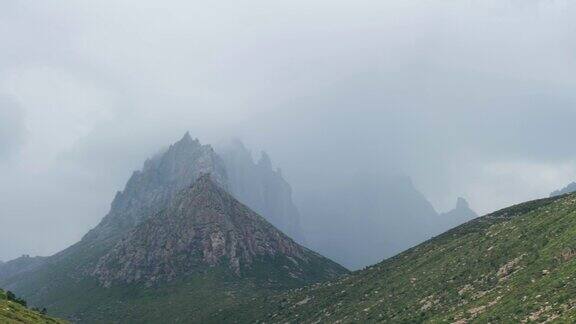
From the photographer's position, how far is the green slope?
204 ft

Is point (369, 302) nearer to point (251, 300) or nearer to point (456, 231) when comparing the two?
point (456, 231)

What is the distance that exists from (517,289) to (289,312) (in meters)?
81.6

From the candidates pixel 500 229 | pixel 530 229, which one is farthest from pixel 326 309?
pixel 530 229

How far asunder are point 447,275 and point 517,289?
2817cm

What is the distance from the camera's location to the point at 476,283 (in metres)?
82.2

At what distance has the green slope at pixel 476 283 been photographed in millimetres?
62312

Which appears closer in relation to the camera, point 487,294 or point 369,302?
point 487,294

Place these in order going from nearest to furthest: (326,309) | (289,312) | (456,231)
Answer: (326,309) < (289,312) < (456,231)

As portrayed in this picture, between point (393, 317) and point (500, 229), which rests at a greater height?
point (500, 229)

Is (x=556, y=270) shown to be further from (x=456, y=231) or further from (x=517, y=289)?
(x=456, y=231)

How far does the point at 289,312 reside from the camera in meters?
140

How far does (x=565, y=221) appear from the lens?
81875 millimetres

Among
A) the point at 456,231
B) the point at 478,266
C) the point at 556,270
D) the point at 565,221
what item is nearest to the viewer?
the point at 556,270

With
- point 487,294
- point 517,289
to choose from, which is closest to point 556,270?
point 517,289
